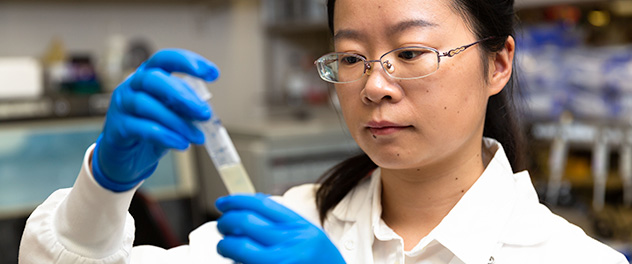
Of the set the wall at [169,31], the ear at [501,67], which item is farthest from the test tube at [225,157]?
the wall at [169,31]

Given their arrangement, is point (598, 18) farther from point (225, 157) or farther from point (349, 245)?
point (225, 157)

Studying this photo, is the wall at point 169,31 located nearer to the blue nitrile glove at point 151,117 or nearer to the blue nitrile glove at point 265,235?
the blue nitrile glove at point 151,117

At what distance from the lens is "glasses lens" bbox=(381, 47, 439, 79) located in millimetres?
995

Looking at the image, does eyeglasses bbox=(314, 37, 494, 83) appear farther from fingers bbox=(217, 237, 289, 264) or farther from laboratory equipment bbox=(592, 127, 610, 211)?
laboratory equipment bbox=(592, 127, 610, 211)

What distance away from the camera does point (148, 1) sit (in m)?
3.62

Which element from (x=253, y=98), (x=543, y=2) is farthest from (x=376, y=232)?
(x=253, y=98)

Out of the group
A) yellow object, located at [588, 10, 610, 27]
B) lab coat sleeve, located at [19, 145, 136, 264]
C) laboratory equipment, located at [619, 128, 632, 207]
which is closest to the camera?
lab coat sleeve, located at [19, 145, 136, 264]

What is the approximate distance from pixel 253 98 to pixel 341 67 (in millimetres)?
3071

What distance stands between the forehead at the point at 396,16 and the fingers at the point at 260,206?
346 millimetres

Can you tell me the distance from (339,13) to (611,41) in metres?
1.91

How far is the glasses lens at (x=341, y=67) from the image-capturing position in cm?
105

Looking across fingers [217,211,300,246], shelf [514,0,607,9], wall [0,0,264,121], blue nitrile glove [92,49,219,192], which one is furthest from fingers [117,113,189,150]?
wall [0,0,264,121]

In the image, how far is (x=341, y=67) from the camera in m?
1.08

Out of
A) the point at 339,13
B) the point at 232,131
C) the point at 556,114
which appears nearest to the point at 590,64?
the point at 556,114
